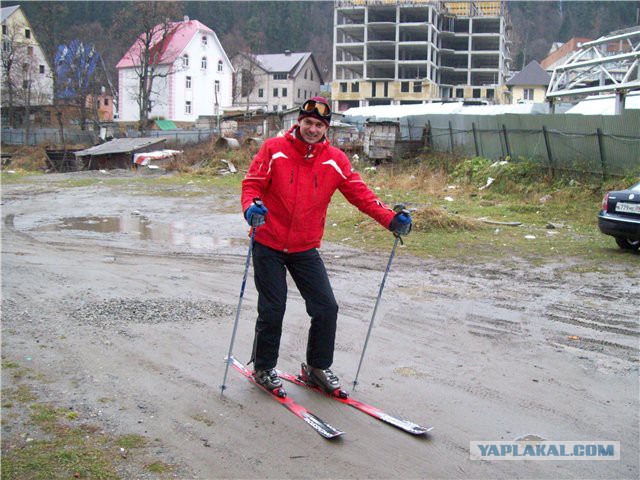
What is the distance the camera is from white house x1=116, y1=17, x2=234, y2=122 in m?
75.2

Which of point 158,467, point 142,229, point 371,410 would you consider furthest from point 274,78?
point 158,467

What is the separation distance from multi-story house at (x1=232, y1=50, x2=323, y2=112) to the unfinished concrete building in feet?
25.3

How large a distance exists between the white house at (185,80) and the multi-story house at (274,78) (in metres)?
15.8

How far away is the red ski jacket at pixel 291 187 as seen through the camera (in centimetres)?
469

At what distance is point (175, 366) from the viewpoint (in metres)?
5.23

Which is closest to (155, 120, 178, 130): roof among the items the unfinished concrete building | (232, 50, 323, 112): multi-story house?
(232, 50, 323, 112): multi-story house

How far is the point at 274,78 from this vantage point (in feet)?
336

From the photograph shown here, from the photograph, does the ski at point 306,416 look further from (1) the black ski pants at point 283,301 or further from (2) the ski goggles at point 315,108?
(2) the ski goggles at point 315,108

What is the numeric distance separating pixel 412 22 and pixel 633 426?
94.0 m

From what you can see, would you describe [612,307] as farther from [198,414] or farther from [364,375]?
[198,414]

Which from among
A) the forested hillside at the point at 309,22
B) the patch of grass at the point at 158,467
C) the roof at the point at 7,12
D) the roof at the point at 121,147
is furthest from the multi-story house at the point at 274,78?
the patch of grass at the point at 158,467

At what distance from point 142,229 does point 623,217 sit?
9193 millimetres

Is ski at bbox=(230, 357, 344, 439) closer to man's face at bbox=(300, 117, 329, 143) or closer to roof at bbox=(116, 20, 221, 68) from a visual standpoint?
man's face at bbox=(300, 117, 329, 143)

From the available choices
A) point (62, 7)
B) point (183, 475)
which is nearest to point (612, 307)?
point (183, 475)
